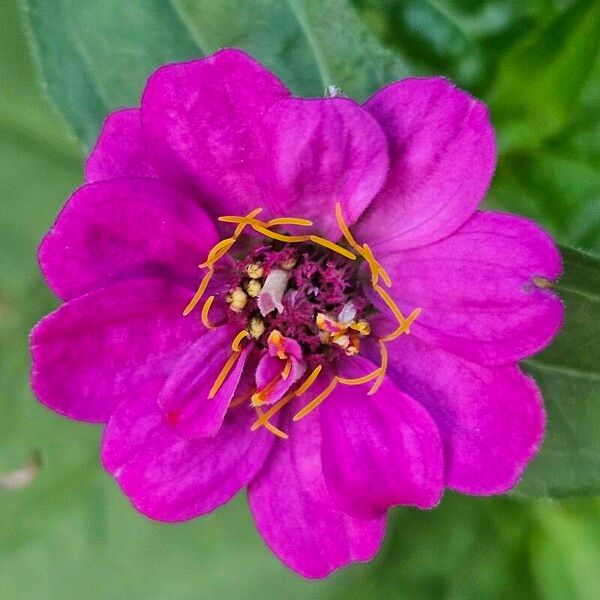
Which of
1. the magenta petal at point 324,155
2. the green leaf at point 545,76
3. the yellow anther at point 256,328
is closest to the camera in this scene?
the magenta petal at point 324,155

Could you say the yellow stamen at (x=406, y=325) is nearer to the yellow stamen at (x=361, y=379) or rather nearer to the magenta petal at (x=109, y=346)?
the yellow stamen at (x=361, y=379)

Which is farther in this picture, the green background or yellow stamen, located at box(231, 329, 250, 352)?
the green background

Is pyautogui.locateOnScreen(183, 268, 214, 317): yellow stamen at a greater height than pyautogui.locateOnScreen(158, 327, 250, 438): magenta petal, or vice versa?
pyautogui.locateOnScreen(183, 268, 214, 317): yellow stamen

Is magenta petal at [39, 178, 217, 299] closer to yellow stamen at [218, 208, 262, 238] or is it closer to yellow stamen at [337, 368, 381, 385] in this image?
yellow stamen at [218, 208, 262, 238]

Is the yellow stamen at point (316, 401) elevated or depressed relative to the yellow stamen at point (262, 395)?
depressed

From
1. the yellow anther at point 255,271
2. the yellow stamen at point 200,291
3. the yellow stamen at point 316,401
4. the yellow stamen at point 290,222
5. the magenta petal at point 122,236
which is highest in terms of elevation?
the magenta petal at point 122,236

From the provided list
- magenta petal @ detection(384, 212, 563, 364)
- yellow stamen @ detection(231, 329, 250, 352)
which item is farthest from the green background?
yellow stamen @ detection(231, 329, 250, 352)

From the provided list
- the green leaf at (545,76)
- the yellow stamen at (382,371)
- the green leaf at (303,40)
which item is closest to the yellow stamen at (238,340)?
the yellow stamen at (382,371)
